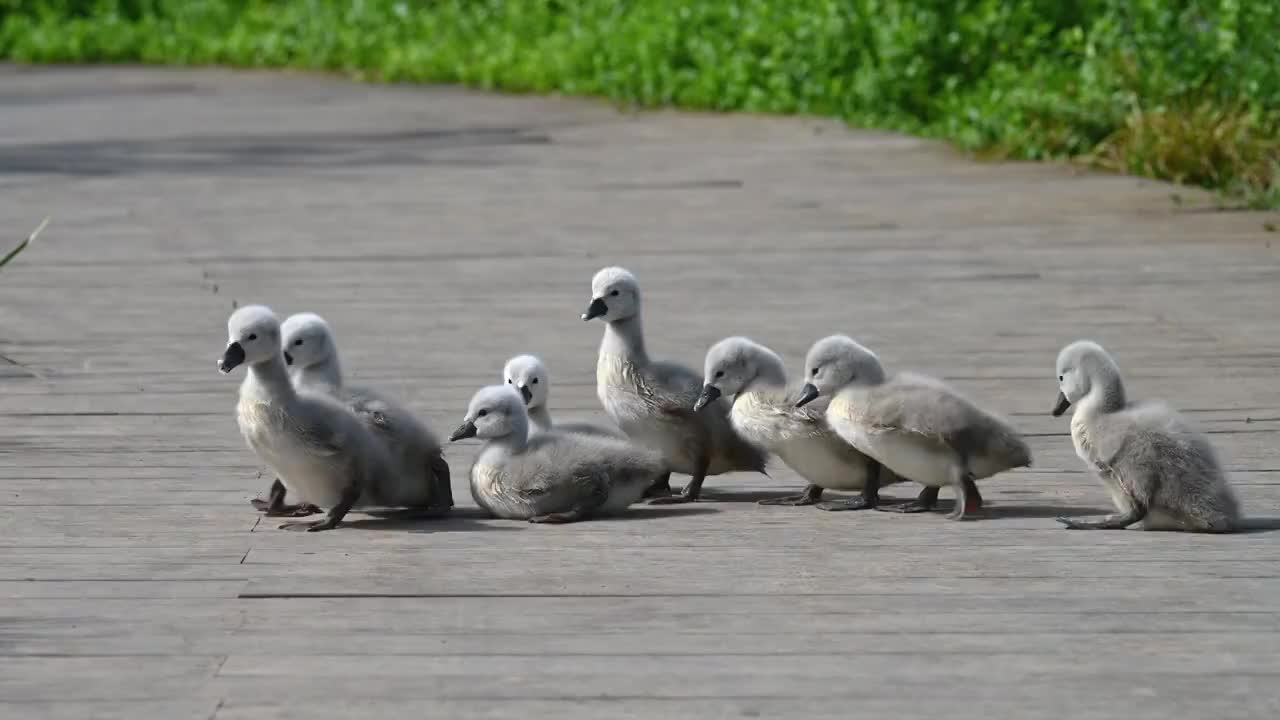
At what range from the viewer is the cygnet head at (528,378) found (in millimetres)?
5797

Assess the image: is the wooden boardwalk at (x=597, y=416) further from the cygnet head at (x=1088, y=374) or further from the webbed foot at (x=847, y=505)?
the cygnet head at (x=1088, y=374)

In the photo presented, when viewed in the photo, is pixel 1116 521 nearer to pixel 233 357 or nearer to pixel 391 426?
pixel 391 426

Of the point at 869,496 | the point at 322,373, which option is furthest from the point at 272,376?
the point at 869,496

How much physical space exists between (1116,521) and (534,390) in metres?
1.56

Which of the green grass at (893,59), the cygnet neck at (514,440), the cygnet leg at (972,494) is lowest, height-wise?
the green grass at (893,59)

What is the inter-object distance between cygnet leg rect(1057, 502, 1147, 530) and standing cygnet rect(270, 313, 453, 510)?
1599mm

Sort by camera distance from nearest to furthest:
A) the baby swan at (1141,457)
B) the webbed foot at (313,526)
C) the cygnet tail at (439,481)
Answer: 1. the baby swan at (1141,457)
2. the webbed foot at (313,526)
3. the cygnet tail at (439,481)

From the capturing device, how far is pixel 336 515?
5477 mm

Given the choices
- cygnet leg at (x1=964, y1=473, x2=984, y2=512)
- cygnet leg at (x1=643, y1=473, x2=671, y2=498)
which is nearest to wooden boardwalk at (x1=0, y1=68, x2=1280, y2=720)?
cygnet leg at (x1=964, y1=473, x2=984, y2=512)

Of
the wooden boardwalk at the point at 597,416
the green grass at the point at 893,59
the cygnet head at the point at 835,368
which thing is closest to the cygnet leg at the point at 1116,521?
the wooden boardwalk at the point at 597,416

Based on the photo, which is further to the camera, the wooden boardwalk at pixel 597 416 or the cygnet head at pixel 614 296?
the cygnet head at pixel 614 296

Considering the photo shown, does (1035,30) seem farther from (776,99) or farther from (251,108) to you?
(251,108)

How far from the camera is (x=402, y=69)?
22172 mm

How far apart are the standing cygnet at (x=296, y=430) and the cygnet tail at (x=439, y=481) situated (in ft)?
0.51
